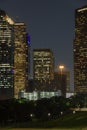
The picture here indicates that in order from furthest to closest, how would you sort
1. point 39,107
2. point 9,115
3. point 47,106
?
point 47,106 < point 39,107 < point 9,115

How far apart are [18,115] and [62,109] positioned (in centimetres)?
5693

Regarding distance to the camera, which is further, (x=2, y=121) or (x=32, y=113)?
(x=32, y=113)

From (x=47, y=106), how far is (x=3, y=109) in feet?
135

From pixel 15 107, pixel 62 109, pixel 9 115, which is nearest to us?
pixel 9 115

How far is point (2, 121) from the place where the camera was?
121438mm

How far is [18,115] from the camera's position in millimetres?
134125

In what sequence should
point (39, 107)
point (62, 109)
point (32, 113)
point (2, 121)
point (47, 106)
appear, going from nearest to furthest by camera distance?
point (2, 121) → point (32, 113) → point (39, 107) → point (47, 106) → point (62, 109)

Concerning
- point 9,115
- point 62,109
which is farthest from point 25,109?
point 62,109

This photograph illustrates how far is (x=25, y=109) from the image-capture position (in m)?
146

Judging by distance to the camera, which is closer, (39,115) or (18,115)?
(18,115)

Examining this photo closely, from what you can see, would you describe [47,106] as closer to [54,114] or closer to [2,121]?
[54,114]

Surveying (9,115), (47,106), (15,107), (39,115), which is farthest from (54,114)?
(9,115)

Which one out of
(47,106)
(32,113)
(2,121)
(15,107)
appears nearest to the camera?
(2,121)

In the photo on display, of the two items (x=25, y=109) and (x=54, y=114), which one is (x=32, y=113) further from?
(x=54, y=114)
